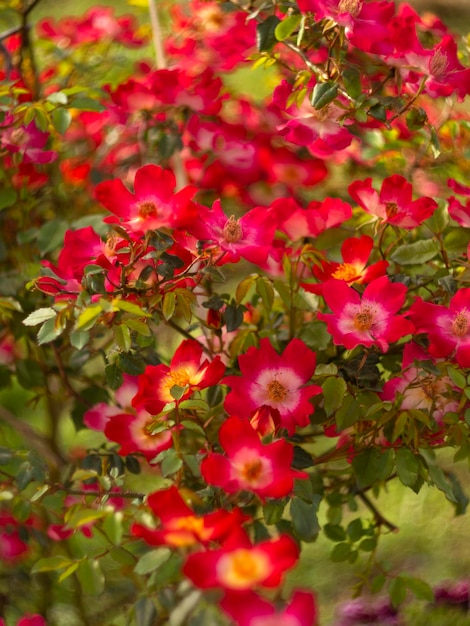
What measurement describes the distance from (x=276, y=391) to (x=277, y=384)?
0.03 feet

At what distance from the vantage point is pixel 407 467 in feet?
3.20

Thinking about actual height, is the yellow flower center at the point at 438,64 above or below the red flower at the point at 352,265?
above

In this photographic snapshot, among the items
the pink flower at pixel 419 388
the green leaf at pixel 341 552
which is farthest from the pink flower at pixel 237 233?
the green leaf at pixel 341 552

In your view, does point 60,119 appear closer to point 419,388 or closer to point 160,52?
point 160,52

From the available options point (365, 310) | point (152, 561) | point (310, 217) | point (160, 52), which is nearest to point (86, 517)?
point (152, 561)

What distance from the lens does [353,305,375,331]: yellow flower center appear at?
0.95 m

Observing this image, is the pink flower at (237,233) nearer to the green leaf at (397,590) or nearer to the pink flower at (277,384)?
the pink flower at (277,384)

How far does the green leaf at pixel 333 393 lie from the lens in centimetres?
94

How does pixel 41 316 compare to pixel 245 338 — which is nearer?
pixel 41 316

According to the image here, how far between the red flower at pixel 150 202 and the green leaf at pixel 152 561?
343 mm

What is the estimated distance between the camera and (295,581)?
5.80ft

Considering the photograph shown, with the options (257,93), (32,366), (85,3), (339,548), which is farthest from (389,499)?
(85,3)

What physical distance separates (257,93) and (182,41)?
69.4 inches

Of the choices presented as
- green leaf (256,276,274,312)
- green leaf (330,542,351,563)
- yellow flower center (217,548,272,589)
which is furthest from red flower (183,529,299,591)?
green leaf (330,542,351,563)
